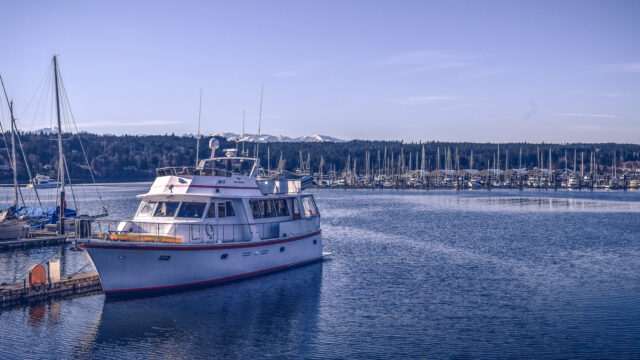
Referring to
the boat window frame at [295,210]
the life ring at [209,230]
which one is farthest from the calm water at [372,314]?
the boat window frame at [295,210]

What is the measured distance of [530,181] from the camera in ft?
634

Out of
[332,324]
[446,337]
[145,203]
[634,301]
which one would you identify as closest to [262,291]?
[332,324]

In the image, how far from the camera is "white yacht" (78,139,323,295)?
2462cm

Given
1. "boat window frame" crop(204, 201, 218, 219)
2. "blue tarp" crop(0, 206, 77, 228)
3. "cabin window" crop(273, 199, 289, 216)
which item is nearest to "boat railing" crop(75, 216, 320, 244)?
"boat window frame" crop(204, 201, 218, 219)

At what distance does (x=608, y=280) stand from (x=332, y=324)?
62.4ft

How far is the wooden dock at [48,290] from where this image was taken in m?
24.5

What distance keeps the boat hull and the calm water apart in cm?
69

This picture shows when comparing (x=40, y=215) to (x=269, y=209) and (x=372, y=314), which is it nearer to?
(x=269, y=209)

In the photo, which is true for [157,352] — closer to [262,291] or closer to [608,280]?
[262,291]

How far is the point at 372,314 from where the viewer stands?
24.7 m

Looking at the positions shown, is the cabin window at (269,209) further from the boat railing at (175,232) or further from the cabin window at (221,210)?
the cabin window at (221,210)

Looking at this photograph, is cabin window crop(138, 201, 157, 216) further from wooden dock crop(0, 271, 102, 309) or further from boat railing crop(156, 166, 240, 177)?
wooden dock crop(0, 271, 102, 309)

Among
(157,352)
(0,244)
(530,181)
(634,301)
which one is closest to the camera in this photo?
(157,352)

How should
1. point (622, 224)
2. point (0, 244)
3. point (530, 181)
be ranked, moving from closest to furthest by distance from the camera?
point (0, 244) < point (622, 224) < point (530, 181)
